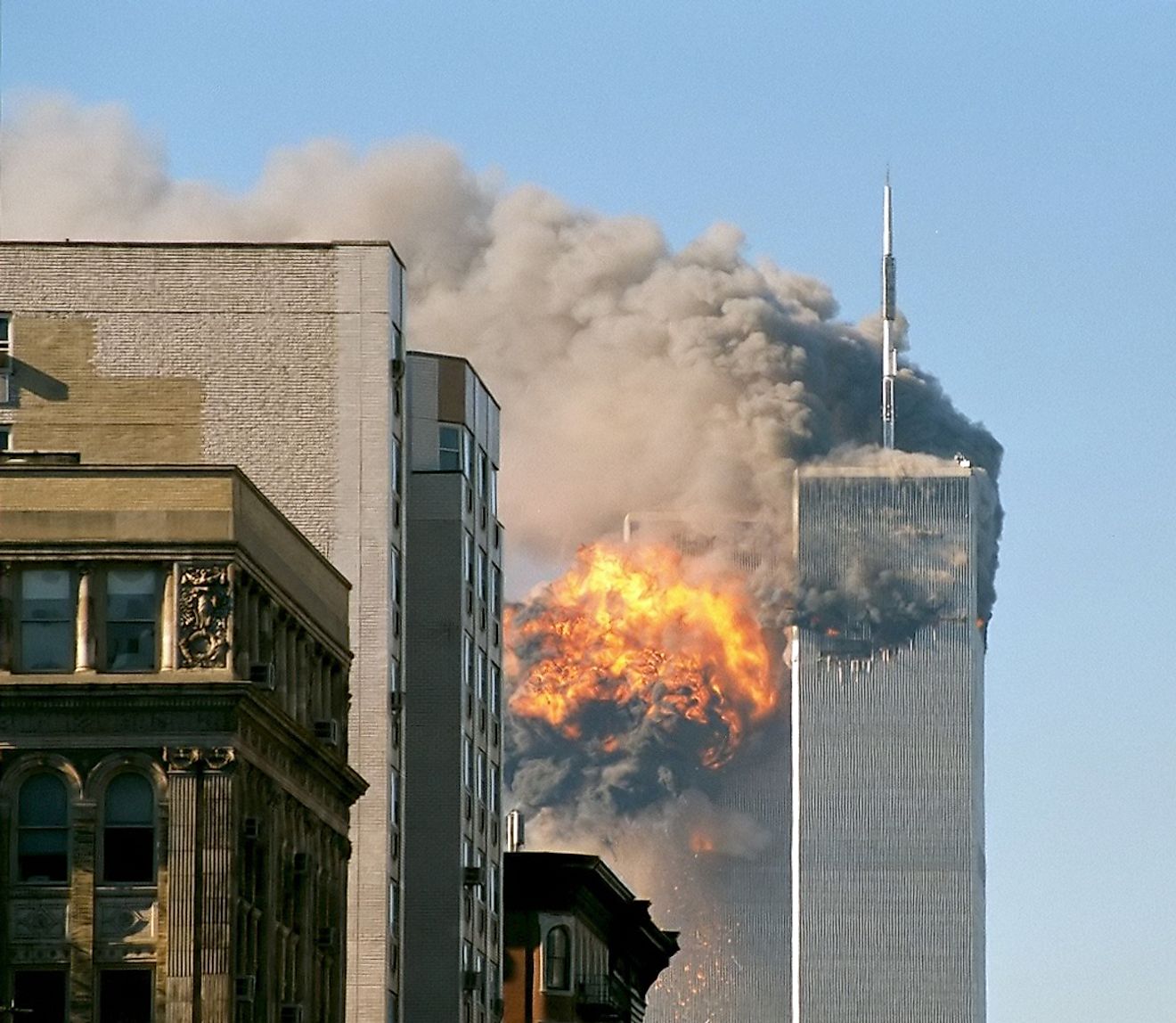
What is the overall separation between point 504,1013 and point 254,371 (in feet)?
94.3

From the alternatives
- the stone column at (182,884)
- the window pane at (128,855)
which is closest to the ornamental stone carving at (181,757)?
the stone column at (182,884)

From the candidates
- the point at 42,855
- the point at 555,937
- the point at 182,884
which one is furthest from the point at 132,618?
the point at 555,937

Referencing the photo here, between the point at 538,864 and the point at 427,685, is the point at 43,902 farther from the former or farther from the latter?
the point at 538,864

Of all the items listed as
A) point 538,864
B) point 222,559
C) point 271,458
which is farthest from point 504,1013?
point 222,559

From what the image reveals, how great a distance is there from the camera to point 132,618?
246ft

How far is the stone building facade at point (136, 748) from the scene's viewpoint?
72.9 meters

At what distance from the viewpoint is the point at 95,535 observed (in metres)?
75.2

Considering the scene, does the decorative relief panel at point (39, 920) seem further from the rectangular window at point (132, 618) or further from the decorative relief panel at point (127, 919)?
the rectangular window at point (132, 618)

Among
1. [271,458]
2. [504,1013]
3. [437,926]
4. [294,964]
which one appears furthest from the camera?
[504,1013]

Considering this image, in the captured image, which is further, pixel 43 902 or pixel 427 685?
pixel 427 685

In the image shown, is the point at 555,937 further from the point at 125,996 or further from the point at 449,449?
the point at 125,996

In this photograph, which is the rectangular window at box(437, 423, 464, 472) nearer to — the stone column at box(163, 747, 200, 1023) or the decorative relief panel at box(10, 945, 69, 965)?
the stone column at box(163, 747, 200, 1023)

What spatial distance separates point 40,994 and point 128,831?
11.6 feet

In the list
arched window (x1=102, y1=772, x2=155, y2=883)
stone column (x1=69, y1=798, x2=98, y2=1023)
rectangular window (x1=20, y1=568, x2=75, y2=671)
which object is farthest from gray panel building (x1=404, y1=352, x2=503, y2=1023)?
stone column (x1=69, y1=798, x2=98, y2=1023)
